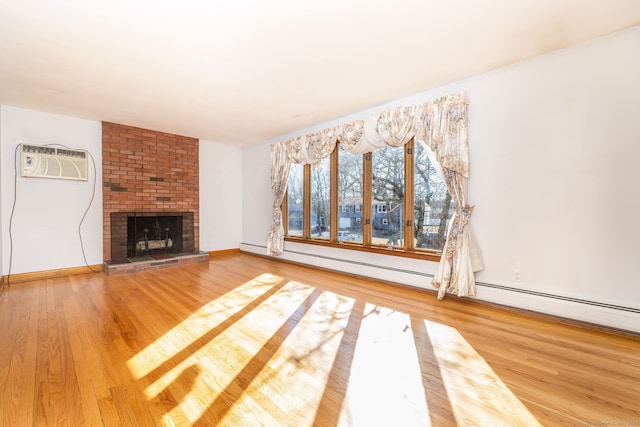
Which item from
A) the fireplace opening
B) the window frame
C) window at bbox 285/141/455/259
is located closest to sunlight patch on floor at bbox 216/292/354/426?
the window frame

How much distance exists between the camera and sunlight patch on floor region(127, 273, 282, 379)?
74.3 inches

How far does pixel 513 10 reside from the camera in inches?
80.8

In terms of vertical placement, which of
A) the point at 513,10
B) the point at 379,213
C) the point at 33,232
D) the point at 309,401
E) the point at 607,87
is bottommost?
the point at 309,401

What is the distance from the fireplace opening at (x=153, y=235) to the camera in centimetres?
512

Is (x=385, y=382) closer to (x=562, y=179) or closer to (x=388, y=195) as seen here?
(x=562, y=179)

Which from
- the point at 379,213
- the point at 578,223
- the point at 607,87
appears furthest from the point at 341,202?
the point at 607,87

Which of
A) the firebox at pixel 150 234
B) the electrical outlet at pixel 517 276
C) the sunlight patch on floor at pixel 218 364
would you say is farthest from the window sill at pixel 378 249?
the firebox at pixel 150 234

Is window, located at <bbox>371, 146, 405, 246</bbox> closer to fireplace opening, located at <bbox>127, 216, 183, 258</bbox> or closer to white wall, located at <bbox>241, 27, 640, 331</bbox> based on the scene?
white wall, located at <bbox>241, 27, 640, 331</bbox>

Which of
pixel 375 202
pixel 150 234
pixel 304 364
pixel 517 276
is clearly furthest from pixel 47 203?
pixel 517 276

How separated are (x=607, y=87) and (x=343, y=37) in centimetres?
237

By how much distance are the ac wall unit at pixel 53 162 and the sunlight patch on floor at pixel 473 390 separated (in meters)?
5.65

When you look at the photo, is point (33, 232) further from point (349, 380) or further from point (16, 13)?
point (349, 380)

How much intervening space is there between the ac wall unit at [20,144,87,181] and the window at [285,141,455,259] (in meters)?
3.56

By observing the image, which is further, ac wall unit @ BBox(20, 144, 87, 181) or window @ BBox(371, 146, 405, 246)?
ac wall unit @ BBox(20, 144, 87, 181)
